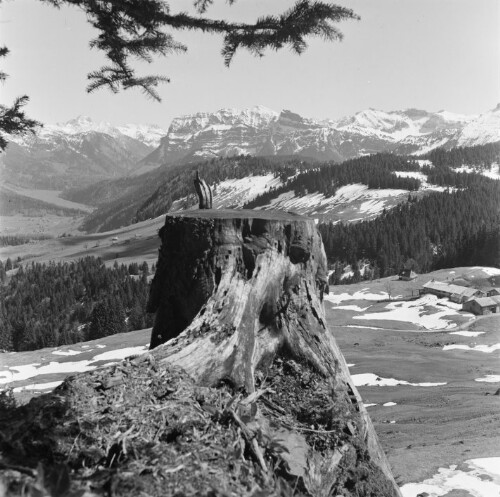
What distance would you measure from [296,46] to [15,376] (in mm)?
74456

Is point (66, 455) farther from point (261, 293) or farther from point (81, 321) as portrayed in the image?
point (81, 321)

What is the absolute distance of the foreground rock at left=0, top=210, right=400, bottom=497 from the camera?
4016 mm

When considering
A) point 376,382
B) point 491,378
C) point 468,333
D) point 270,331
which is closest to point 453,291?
point 468,333

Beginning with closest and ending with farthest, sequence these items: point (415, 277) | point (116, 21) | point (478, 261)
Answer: point (116, 21) < point (415, 277) < point (478, 261)

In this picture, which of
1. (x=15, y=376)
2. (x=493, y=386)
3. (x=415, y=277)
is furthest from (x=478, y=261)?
(x=15, y=376)

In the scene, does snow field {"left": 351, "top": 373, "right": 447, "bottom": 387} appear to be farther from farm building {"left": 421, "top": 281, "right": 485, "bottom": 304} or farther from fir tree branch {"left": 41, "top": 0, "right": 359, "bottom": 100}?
farm building {"left": 421, "top": 281, "right": 485, "bottom": 304}

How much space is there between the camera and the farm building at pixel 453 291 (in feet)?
369

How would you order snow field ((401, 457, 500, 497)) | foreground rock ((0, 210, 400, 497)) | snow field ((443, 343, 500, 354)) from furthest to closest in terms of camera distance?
snow field ((443, 343, 500, 354)), snow field ((401, 457, 500, 497)), foreground rock ((0, 210, 400, 497))

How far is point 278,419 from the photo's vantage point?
239 inches

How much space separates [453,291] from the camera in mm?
116438

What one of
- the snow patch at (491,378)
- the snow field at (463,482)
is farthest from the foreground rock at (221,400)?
the snow patch at (491,378)

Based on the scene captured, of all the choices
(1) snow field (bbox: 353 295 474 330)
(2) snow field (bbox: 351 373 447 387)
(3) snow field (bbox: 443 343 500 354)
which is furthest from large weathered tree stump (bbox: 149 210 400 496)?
(1) snow field (bbox: 353 295 474 330)

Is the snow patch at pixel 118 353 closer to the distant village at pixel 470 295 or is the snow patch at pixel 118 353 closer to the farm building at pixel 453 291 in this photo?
the distant village at pixel 470 295

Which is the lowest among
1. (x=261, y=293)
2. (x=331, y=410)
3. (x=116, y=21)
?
(x=331, y=410)
